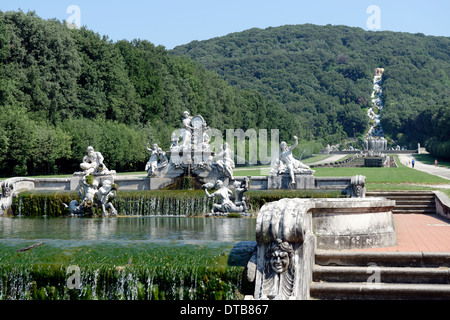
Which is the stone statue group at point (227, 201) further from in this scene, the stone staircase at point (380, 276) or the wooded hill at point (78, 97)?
the wooded hill at point (78, 97)

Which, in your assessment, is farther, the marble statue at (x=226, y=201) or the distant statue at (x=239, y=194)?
the distant statue at (x=239, y=194)

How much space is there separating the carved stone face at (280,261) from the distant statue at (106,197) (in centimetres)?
1379

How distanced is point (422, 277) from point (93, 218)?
14230 mm

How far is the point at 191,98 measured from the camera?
2704 inches

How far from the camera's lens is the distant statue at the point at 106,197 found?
70.6 feet

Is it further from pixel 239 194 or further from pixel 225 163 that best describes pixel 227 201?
pixel 225 163

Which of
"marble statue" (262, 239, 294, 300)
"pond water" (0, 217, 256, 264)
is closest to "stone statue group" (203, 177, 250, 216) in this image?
"pond water" (0, 217, 256, 264)

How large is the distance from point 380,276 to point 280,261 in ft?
5.40

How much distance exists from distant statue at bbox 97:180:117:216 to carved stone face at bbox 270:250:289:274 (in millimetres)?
13788

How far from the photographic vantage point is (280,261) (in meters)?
8.56

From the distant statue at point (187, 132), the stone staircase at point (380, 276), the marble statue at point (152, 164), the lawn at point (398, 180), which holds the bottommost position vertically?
the stone staircase at point (380, 276)

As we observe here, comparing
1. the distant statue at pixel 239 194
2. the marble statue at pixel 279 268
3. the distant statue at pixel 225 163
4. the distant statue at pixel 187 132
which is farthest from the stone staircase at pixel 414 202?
the marble statue at pixel 279 268

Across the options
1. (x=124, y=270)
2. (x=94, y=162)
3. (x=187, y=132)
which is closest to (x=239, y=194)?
(x=94, y=162)
